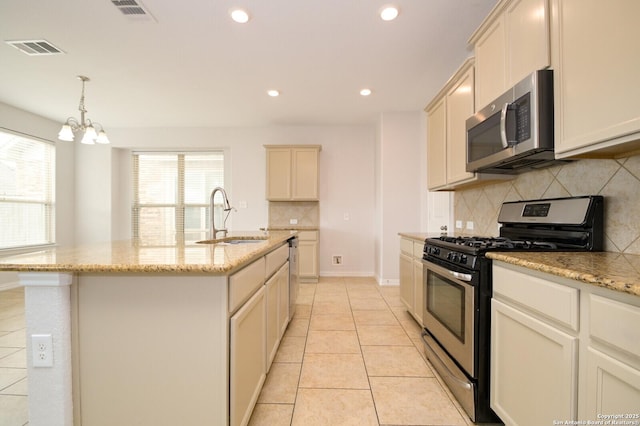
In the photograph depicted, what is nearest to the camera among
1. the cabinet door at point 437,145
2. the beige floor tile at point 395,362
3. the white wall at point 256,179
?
the beige floor tile at point 395,362

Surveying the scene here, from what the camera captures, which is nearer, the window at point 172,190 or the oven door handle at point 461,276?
the oven door handle at point 461,276

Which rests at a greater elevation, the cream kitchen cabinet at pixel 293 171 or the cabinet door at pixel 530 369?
the cream kitchen cabinet at pixel 293 171

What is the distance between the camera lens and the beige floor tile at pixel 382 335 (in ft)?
7.62

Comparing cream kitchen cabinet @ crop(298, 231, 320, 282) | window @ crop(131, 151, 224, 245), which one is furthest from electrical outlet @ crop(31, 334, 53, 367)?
window @ crop(131, 151, 224, 245)

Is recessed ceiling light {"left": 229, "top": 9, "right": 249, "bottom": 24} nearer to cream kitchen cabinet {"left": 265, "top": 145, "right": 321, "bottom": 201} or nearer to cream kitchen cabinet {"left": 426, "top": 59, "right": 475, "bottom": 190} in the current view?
cream kitchen cabinet {"left": 426, "top": 59, "right": 475, "bottom": 190}

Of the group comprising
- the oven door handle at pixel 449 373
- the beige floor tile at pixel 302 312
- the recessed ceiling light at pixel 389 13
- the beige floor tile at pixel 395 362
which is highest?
the recessed ceiling light at pixel 389 13

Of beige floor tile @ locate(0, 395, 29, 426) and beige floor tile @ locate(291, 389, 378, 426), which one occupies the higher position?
beige floor tile @ locate(291, 389, 378, 426)

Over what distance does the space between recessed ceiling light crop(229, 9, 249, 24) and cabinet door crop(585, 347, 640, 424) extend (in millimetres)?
2842

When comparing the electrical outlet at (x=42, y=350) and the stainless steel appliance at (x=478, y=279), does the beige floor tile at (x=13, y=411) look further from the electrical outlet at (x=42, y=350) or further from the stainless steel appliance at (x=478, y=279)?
the stainless steel appliance at (x=478, y=279)

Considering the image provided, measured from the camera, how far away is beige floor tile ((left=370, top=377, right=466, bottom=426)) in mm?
1453

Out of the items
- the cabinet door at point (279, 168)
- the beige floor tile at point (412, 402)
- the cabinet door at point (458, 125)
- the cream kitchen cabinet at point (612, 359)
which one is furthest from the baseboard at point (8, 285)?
the cream kitchen cabinet at point (612, 359)

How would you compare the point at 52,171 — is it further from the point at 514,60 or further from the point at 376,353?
the point at 514,60

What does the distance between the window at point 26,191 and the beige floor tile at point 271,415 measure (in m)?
4.98

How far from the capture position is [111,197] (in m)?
5.13
